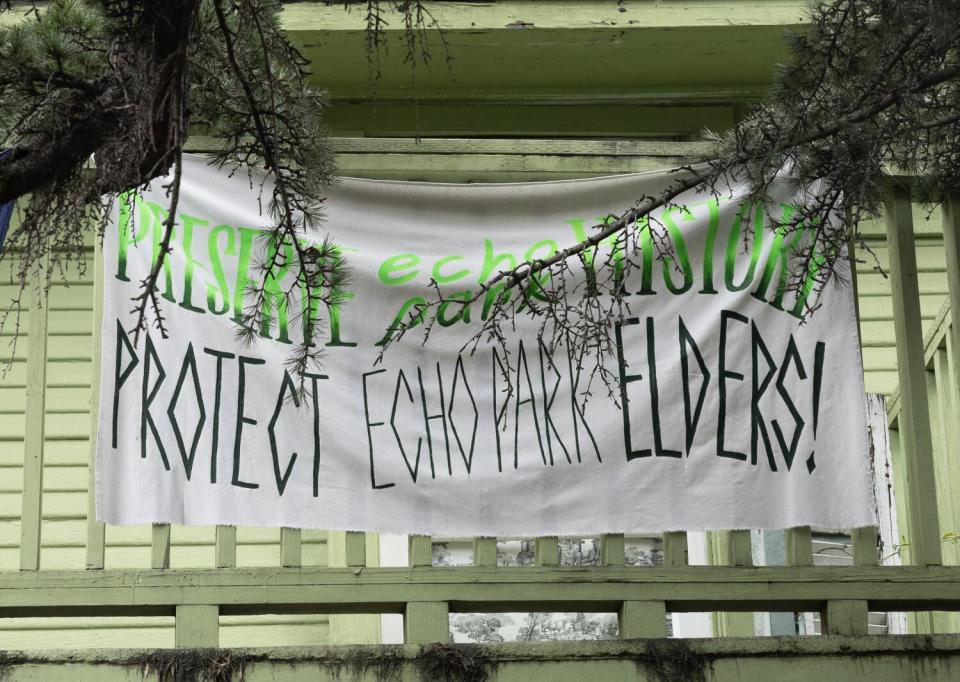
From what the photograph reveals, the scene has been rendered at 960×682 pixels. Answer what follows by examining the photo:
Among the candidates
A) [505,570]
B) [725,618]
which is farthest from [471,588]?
[725,618]

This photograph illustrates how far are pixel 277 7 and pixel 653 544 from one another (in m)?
4.47

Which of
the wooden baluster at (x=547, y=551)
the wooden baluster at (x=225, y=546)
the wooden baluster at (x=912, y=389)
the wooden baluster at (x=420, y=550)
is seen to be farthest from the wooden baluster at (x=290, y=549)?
the wooden baluster at (x=912, y=389)

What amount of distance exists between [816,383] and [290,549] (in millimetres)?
1913

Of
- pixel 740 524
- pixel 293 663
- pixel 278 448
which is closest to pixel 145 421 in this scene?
pixel 278 448

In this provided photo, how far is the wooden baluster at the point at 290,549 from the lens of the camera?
4926 millimetres

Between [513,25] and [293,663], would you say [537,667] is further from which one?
[513,25]

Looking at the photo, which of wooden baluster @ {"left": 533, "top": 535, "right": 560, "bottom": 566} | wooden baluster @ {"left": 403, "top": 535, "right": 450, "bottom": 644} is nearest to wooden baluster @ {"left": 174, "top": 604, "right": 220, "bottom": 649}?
wooden baluster @ {"left": 403, "top": 535, "right": 450, "bottom": 644}

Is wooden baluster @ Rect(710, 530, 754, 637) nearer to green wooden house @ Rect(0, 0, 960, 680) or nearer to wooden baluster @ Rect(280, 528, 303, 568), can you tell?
green wooden house @ Rect(0, 0, 960, 680)

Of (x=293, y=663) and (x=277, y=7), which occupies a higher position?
(x=277, y=7)

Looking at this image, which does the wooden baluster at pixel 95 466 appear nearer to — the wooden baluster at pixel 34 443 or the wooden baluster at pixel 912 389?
the wooden baluster at pixel 34 443

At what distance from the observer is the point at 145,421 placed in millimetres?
5012

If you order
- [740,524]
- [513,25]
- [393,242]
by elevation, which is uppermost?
[513,25]

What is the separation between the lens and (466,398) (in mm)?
5207

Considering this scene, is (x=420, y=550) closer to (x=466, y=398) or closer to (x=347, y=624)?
(x=466, y=398)
